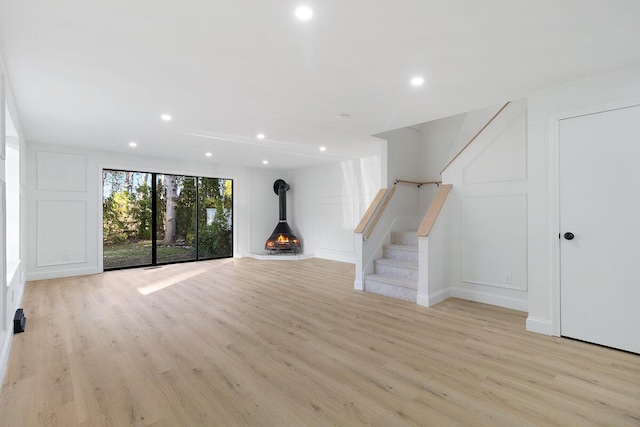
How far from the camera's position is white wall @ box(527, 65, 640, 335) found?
2.83m

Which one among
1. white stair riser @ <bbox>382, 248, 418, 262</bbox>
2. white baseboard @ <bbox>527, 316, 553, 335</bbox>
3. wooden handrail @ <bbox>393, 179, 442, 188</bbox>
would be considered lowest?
white baseboard @ <bbox>527, 316, 553, 335</bbox>

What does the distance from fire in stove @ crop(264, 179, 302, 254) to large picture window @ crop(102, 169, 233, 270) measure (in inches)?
44.8

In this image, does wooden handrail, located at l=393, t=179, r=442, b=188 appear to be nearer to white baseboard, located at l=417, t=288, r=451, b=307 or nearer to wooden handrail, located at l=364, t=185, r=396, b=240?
wooden handrail, located at l=364, t=185, r=396, b=240

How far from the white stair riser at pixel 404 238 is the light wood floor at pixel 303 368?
3.93ft

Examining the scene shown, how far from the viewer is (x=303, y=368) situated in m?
2.29

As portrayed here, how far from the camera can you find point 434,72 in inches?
105

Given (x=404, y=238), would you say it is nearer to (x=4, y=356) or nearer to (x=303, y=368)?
(x=303, y=368)

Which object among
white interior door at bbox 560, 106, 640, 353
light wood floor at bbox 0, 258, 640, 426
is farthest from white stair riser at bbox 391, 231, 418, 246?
white interior door at bbox 560, 106, 640, 353

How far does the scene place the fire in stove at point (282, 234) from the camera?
7957 mm

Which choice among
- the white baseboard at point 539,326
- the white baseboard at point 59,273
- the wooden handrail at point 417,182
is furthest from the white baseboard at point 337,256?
the white baseboard at point 59,273

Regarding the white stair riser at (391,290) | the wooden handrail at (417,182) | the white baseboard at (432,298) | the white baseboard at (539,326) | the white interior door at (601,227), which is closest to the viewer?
the white interior door at (601,227)

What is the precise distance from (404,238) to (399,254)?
1.12ft

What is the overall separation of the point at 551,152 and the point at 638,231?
0.92 metres

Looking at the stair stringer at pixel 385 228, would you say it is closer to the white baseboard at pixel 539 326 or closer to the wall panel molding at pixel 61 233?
the white baseboard at pixel 539 326
